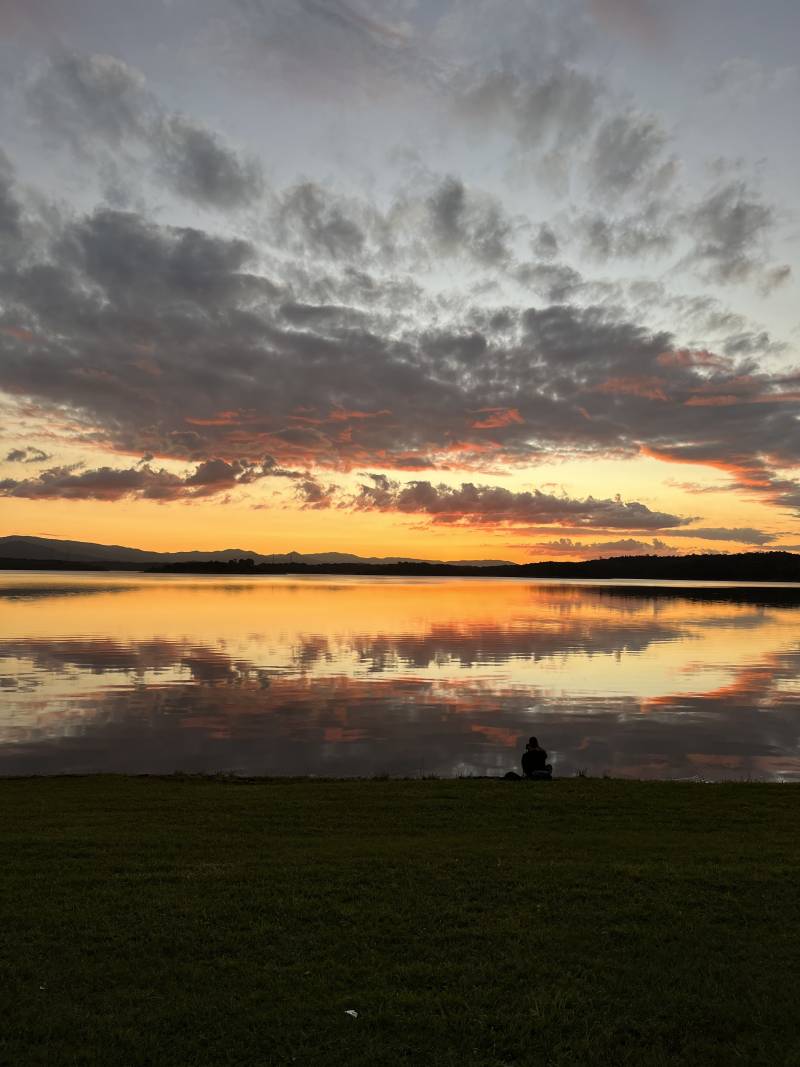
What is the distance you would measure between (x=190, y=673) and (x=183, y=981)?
38051 millimetres

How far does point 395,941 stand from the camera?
9867 millimetres

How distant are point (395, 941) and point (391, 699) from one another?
28429 mm

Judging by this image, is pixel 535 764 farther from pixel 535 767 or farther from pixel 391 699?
pixel 391 699

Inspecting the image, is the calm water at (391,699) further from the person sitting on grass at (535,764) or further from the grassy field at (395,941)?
the grassy field at (395,941)

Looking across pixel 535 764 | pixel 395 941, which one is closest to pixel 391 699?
pixel 535 764

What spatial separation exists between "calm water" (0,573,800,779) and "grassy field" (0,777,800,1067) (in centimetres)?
1068

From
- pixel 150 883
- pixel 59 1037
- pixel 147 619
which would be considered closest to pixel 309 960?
pixel 59 1037

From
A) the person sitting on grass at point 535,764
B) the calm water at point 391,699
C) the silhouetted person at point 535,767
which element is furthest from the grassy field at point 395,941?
the calm water at point 391,699

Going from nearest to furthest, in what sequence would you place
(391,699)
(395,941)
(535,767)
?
1. (395,941)
2. (535,767)
3. (391,699)

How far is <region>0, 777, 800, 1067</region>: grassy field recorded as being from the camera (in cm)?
777

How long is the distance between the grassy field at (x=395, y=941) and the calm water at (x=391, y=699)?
35.0ft

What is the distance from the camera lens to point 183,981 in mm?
8820

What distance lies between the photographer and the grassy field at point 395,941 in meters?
7.77

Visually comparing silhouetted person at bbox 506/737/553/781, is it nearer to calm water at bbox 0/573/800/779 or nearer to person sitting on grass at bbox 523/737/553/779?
person sitting on grass at bbox 523/737/553/779
